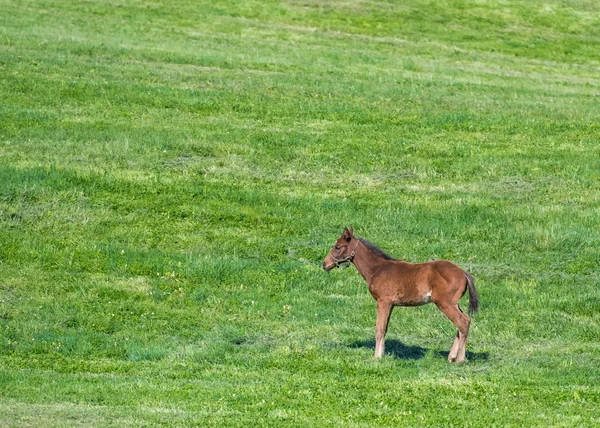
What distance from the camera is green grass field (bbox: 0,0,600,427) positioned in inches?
617

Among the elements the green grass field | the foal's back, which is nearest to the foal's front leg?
the foal's back

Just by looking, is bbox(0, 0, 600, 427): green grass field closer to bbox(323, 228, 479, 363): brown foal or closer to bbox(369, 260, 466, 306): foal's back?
bbox(323, 228, 479, 363): brown foal

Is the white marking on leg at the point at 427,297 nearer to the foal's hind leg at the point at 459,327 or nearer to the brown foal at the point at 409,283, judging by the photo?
the brown foal at the point at 409,283

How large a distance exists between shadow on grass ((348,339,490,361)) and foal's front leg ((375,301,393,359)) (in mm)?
434

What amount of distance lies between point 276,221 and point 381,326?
10.1 metres

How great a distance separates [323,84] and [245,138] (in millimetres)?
10268

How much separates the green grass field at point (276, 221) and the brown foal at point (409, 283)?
2.24 ft

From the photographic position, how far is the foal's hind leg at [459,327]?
675 inches

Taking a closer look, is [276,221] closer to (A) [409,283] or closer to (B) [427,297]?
(A) [409,283]

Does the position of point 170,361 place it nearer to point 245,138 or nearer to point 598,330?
point 598,330

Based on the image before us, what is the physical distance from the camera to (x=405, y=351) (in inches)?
730

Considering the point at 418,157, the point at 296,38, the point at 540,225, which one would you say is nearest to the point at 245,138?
the point at 418,157

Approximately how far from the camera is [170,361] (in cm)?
1756

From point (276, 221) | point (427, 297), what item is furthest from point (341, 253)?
point (276, 221)
